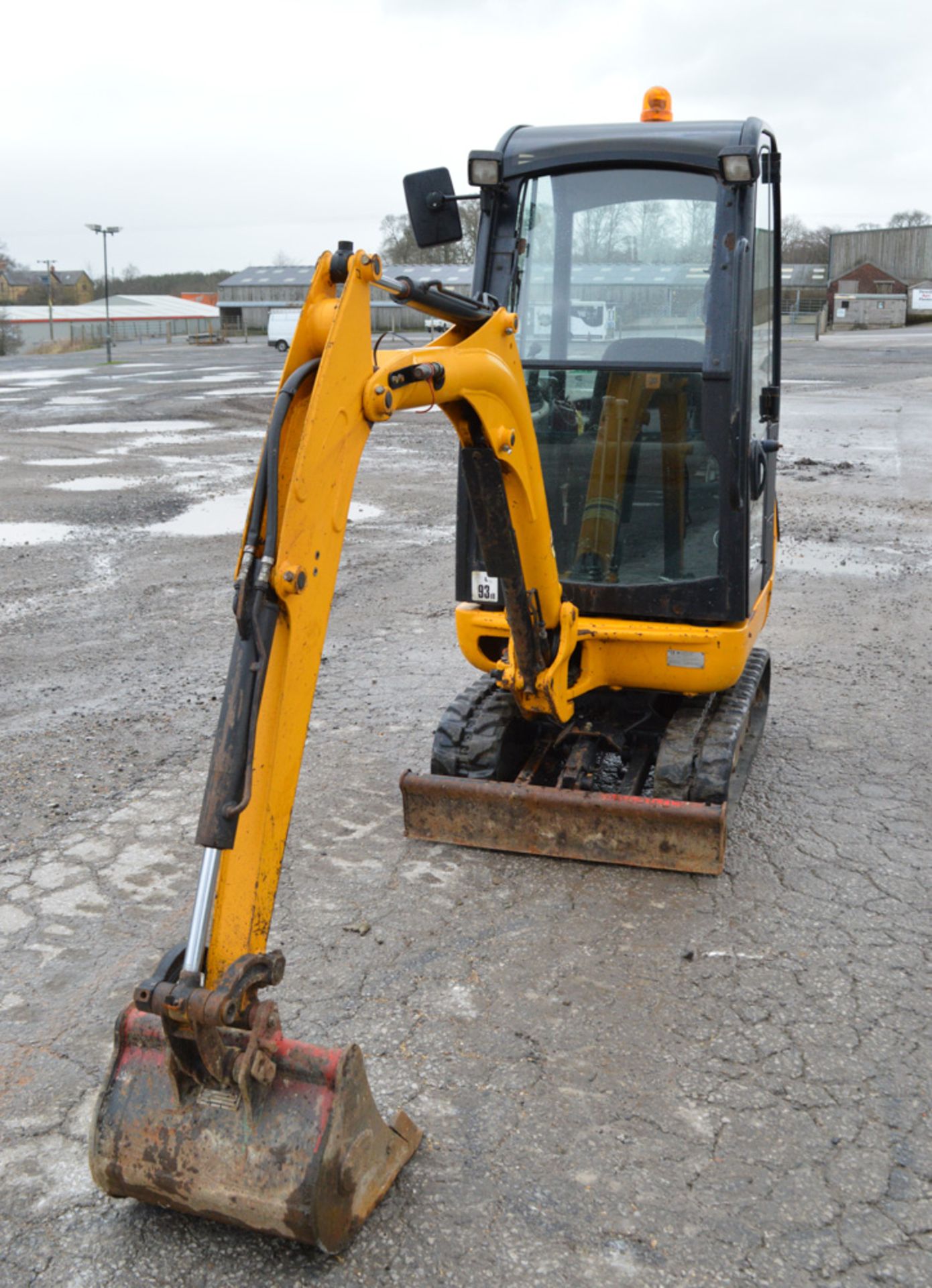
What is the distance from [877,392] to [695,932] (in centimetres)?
2463

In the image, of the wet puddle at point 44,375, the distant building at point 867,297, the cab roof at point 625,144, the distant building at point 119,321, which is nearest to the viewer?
the cab roof at point 625,144

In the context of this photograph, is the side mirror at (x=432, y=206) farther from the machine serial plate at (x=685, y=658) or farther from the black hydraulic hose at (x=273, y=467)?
the machine serial plate at (x=685, y=658)

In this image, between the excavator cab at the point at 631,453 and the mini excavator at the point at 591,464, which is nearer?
the mini excavator at the point at 591,464

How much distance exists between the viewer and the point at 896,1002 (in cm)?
407

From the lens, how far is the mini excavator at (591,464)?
3543mm

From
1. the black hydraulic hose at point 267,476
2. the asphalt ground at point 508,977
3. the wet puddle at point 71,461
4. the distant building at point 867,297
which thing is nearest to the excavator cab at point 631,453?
the asphalt ground at point 508,977

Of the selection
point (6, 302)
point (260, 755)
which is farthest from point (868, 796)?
point (6, 302)

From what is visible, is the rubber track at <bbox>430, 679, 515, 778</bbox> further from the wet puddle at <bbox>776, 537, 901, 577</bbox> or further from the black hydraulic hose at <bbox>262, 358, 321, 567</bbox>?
the wet puddle at <bbox>776, 537, 901, 577</bbox>

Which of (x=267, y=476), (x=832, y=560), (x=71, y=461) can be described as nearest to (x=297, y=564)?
(x=267, y=476)

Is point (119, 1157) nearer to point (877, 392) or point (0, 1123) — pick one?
point (0, 1123)

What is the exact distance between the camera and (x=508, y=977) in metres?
4.24

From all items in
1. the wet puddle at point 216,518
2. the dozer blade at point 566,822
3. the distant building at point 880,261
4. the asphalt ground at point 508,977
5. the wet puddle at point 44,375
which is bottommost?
the asphalt ground at point 508,977

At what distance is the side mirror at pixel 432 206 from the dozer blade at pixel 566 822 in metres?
2.21

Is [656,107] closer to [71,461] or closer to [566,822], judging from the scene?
[566,822]
